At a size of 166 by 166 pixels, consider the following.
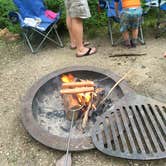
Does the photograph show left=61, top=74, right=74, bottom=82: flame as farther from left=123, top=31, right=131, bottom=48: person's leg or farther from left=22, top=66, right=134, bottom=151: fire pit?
left=123, top=31, right=131, bottom=48: person's leg

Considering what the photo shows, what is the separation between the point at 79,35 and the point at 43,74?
0.86 meters

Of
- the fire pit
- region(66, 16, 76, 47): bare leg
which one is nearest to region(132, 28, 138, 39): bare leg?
region(66, 16, 76, 47): bare leg

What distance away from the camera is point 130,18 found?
4.58 meters

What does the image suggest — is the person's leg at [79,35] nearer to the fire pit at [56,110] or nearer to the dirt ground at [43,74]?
the dirt ground at [43,74]

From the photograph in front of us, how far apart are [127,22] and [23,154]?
2.63 metres

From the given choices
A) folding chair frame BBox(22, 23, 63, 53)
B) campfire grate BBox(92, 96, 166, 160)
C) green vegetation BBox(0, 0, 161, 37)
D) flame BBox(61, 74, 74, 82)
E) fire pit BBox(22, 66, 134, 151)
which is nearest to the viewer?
campfire grate BBox(92, 96, 166, 160)

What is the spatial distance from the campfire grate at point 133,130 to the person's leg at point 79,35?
5.21 ft

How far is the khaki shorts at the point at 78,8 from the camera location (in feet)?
14.4

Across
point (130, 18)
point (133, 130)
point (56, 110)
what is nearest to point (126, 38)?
point (130, 18)

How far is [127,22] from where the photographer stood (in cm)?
465

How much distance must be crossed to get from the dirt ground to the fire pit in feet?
0.50

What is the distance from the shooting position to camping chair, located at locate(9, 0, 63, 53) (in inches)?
195

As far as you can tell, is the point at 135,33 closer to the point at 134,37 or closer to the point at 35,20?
the point at 134,37

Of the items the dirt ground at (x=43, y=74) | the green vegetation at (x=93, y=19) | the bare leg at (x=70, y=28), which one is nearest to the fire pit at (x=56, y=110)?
the dirt ground at (x=43, y=74)
